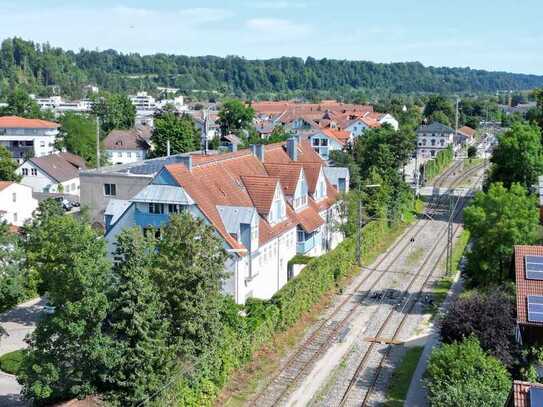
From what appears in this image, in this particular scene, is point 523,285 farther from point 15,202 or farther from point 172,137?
point 172,137

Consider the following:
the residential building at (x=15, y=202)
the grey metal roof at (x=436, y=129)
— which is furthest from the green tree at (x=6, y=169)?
the grey metal roof at (x=436, y=129)

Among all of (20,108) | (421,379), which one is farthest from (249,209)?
(20,108)

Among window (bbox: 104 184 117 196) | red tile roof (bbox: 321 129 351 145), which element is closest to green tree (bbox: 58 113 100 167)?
red tile roof (bbox: 321 129 351 145)

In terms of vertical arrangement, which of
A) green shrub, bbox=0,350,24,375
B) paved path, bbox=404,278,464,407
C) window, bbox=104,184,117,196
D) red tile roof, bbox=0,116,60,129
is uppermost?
red tile roof, bbox=0,116,60,129

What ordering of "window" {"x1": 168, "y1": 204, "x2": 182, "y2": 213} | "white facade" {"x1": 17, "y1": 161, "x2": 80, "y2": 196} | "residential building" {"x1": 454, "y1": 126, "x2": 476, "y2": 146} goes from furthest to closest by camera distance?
"residential building" {"x1": 454, "y1": 126, "x2": 476, "y2": 146} < "white facade" {"x1": 17, "y1": 161, "x2": 80, "y2": 196} < "window" {"x1": 168, "y1": 204, "x2": 182, "y2": 213}

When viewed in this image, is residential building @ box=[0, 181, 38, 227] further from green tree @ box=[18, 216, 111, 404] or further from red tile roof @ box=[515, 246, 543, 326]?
red tile roof @ box=[515, 246, 543, 326]

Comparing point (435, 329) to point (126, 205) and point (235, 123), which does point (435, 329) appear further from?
point (235, 123)
